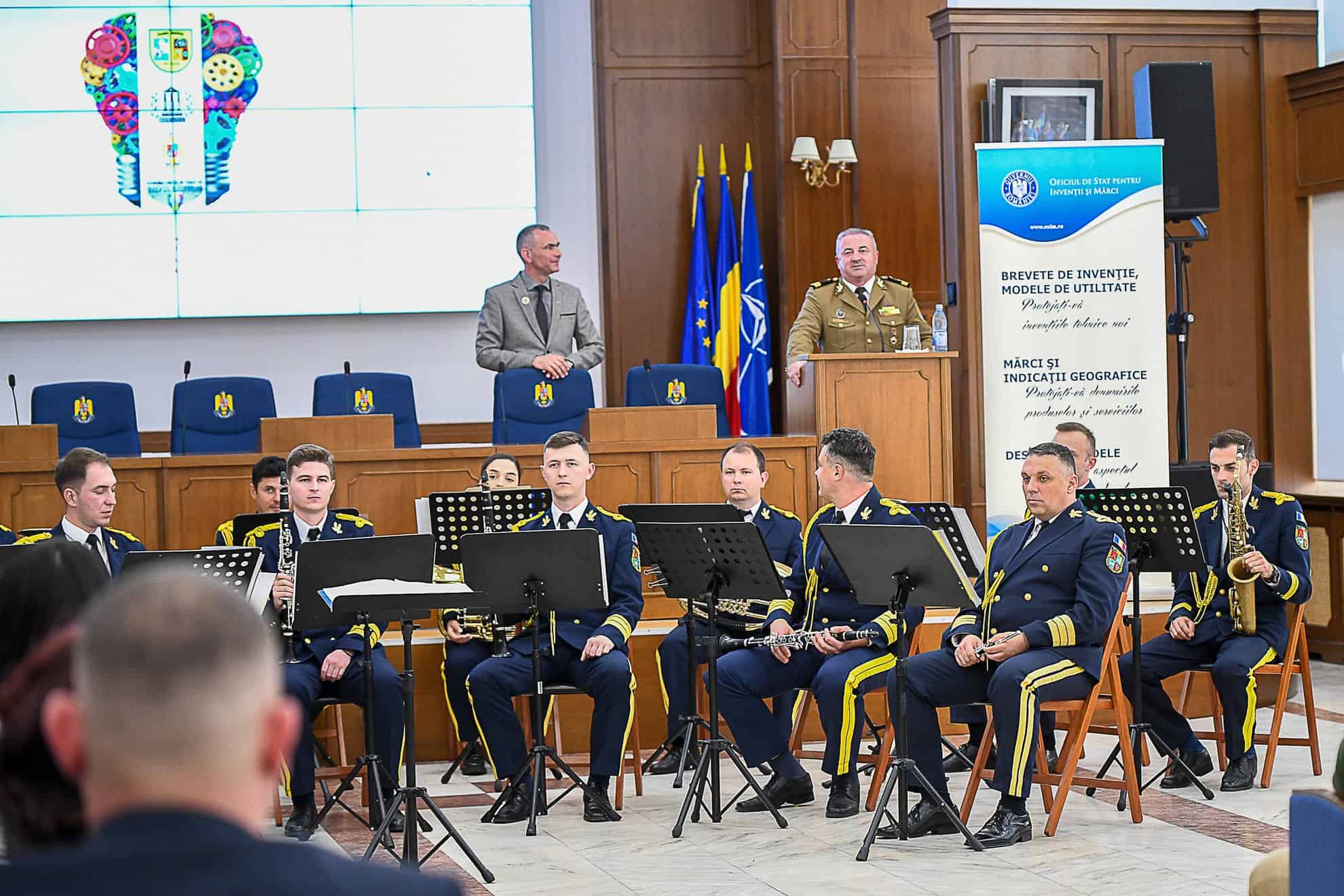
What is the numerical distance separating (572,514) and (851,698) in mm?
1315

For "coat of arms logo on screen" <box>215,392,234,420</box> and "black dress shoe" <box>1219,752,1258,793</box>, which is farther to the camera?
"coat of arms logo on screen" <box>215,392,234,420</box>

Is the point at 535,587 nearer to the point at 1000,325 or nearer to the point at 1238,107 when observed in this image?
the point at 1000,325

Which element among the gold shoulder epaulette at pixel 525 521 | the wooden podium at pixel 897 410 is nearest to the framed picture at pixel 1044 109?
the wooden podium at pixel 897 410

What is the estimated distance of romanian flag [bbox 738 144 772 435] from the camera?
11.1m

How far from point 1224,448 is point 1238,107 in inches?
152

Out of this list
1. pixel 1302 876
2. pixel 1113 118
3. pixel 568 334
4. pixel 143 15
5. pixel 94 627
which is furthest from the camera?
pixel 143 15

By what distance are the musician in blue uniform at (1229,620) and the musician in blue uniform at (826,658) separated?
1138mm

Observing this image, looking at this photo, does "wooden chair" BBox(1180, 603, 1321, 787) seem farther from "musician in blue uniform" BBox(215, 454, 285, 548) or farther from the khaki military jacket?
"musician in blue uniform" BBox(215, 454, 285, 548)

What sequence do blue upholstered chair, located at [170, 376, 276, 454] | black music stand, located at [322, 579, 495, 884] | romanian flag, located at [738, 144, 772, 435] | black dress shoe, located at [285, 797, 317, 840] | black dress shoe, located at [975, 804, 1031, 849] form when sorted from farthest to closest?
romanian flag, located at [738, 144, 772, 435] → blue upholstered chair, located at [170, 376, 276, 454] → black dress shoe, located at [285, 797, 317, 840] → black dress shoe, located at [975, 804, 1031, 849] → black music stand, located at [322, 579, 495, 884]

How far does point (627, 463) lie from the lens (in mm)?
7656

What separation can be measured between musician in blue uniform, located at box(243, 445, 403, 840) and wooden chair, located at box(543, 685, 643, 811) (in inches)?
23.4

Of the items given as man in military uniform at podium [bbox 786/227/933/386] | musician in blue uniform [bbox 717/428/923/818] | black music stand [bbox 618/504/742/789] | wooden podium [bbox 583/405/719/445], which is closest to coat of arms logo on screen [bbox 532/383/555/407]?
wooden podium [bbox 583/405/719/445]

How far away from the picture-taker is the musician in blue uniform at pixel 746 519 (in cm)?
A: 641

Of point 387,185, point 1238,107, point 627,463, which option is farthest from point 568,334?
point 1238,107
